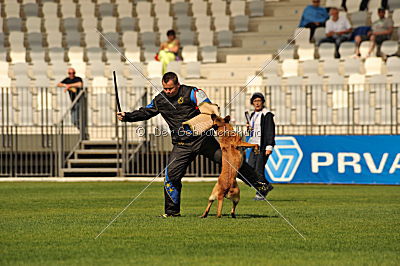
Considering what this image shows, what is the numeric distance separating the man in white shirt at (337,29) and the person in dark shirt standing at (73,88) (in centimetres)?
779

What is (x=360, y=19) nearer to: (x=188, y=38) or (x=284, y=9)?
(x=284, y=9)

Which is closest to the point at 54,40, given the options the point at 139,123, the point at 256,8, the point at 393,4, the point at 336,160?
the point at 256,8

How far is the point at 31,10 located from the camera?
32.1 metres

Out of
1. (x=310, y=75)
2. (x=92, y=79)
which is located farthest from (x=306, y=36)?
(x=92, y=79)

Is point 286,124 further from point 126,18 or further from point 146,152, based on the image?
point 126,18

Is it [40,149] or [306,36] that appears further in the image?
[306,36]

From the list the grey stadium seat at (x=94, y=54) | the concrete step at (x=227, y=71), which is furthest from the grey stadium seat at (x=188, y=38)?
the grey stadium seat at (x=94, y=54)

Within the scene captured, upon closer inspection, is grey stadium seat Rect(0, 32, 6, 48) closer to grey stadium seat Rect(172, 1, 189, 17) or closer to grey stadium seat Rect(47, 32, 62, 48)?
grey stadium seat Rect(47, 32, 62, 48)

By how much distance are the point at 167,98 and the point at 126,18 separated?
19078 millimetres

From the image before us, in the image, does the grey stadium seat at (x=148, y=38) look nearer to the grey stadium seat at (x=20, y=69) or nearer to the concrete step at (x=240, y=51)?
the concrete step at (x=240, y=51)

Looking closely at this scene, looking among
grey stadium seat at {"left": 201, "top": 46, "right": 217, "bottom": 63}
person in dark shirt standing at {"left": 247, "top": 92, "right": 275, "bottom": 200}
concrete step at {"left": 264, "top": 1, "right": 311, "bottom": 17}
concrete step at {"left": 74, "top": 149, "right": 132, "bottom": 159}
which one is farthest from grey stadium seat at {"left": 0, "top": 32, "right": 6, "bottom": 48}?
person in dark shirt standing at {"left": 247, "top": 92, "right": 275, "bottom": 200}

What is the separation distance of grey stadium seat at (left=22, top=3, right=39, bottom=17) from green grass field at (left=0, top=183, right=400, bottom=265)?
1580 centimetres

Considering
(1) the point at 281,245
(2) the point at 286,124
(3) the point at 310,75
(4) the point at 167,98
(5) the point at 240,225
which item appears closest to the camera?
(1) the point at 281,245

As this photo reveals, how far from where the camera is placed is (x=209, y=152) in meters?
12.5
